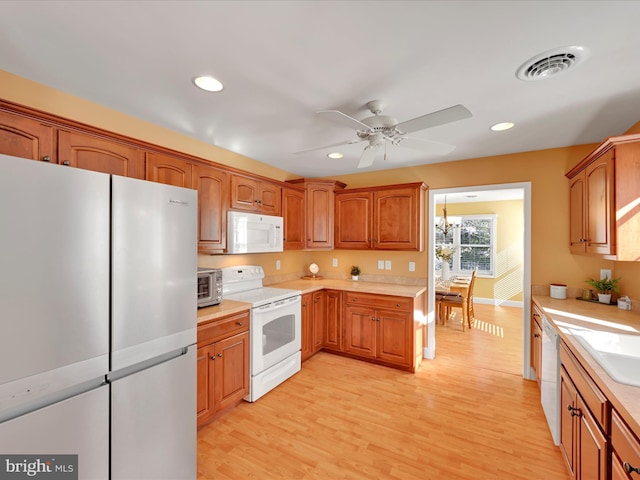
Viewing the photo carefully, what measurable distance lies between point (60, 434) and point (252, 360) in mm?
1509

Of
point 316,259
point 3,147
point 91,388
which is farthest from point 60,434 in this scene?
point 316,259

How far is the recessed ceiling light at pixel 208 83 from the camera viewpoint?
69.1 inches

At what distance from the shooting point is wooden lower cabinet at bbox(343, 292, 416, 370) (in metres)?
3.21

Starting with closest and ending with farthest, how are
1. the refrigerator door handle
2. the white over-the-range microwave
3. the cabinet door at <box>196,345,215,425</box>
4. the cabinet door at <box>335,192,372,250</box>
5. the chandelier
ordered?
the refrigerator door handle, the cabinet door at <box>196,345,215,425</box>, the white over-the-range microwave, the cabinet door at <box>335,192,372,250</box>, the chandelier

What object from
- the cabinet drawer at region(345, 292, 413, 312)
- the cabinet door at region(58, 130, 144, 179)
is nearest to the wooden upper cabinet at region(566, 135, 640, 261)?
the cabinet drawer at region(345, 292, 413, 312)

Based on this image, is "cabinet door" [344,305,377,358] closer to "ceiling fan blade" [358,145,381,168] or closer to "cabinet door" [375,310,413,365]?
"cabinet door" [375,310,413,365]

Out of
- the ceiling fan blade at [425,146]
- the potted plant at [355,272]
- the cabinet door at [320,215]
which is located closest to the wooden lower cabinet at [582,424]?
the ceiling fan blade at [425,146]

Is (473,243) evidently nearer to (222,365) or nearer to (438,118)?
(438,118)

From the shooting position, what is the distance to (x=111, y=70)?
5.49 feet

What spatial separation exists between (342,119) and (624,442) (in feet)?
6.36

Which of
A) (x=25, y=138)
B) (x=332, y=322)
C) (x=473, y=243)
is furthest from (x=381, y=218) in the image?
(x=473, y=243)

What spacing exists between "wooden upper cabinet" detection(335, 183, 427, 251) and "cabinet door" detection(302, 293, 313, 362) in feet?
3.28

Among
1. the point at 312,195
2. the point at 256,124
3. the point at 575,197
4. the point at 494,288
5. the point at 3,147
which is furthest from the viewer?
the point at 494,288

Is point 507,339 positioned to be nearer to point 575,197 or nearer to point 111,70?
point 575,197
